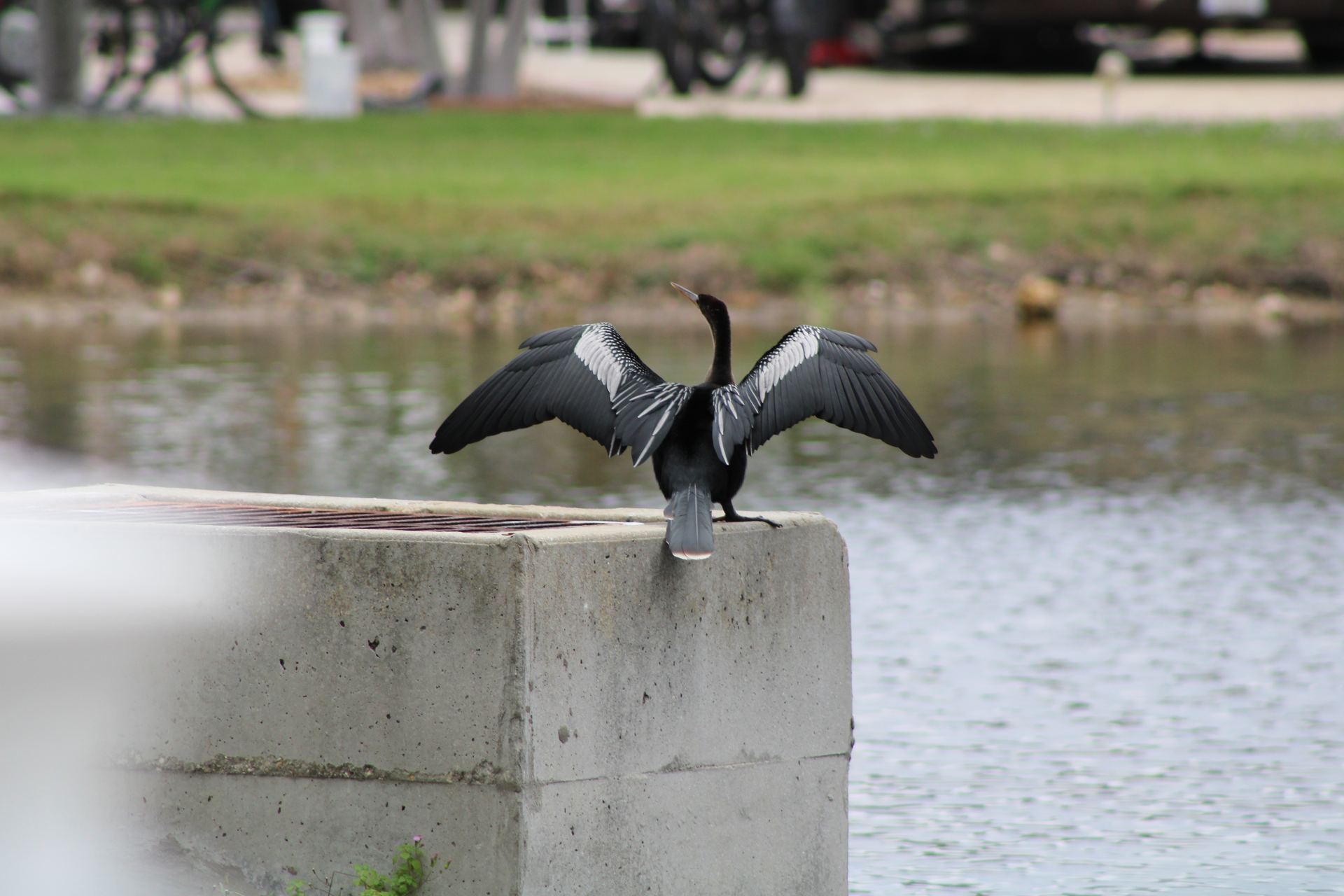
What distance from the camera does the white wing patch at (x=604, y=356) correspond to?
19.4 feet

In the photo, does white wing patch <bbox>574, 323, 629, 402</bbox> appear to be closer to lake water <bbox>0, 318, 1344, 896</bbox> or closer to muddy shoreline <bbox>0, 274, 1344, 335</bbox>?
lake water <bbox>0, 318, 1344, 896</bbox>

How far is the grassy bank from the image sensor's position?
21250 mm

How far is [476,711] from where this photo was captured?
5.14 meters

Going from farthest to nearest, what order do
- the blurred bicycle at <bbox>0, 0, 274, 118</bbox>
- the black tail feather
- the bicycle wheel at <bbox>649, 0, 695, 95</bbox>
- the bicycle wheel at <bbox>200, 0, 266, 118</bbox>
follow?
the bicycle wheel at <bbox>649, 0, 695, 95</bbox>, the blurred bicycle at <bbox>0, 0, 274, 118</bbox>, the bicycle wheel at <bbox>200, 0, 266, 118</bbox>, the black tail feather

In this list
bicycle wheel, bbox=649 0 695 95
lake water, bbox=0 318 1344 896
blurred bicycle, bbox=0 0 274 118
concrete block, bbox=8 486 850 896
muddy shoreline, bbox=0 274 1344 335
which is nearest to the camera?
concrete block, bbox=8 486 850 896

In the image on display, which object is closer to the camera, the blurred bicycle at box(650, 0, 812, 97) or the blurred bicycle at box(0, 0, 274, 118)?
the blurred bicycle at box(0, 0, 274, 118)

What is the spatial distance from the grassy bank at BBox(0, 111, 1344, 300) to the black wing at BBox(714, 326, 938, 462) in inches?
585

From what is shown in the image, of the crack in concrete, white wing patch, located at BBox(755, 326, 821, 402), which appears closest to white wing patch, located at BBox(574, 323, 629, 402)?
white wing patch, located at BBox(755, 326, 821, 402)

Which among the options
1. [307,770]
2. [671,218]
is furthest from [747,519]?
[671,218]

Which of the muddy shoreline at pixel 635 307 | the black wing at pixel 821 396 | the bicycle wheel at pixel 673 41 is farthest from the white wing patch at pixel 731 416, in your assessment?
the bicycle wheel at pixel 673 41

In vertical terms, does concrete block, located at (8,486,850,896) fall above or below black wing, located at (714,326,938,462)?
below

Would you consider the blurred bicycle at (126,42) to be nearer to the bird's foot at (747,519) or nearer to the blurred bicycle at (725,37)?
the blurred bicycle at (725,37)

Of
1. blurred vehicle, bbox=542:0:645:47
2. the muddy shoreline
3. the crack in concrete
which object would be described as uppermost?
the crack in concrete

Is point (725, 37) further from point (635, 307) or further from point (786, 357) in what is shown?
point (786, 357)
